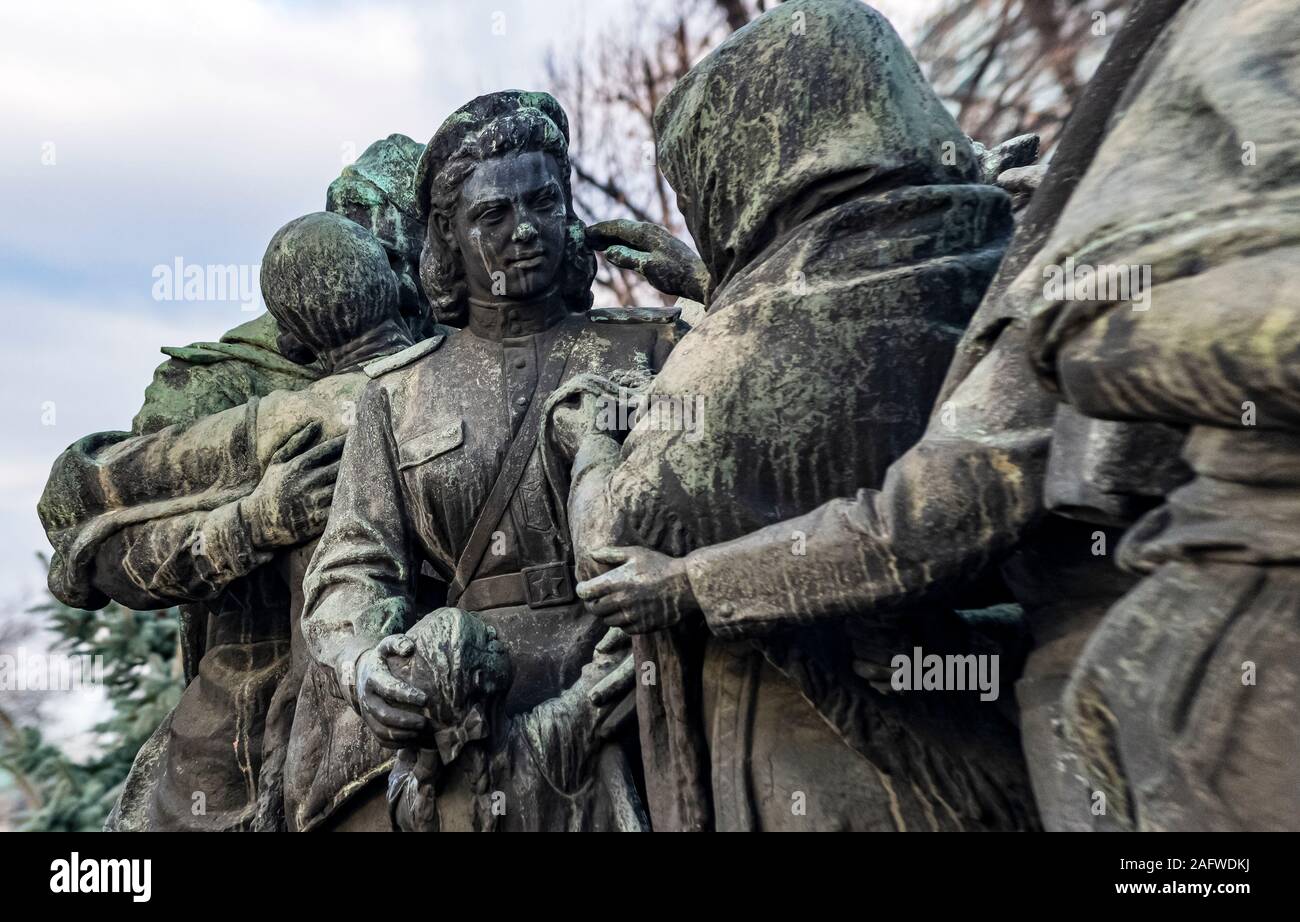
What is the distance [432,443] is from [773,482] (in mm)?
1496

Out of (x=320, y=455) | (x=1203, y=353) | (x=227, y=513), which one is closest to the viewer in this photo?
(x=1203, y=353)

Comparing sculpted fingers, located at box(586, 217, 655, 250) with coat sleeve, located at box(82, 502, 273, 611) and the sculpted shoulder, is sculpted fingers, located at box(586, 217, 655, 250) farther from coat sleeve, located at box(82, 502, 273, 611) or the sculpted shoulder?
coat sleeve, located at box(82, 502, 273, 611)

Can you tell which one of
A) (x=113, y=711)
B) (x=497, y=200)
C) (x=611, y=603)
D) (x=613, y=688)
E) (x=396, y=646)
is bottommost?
(x=113, y=711)

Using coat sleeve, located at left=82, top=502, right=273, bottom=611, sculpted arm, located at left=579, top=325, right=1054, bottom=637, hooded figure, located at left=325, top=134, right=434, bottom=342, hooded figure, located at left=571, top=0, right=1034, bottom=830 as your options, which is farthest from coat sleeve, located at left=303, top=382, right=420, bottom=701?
sculpted arm, located at left=579, top=325, right=1054, bottom=637

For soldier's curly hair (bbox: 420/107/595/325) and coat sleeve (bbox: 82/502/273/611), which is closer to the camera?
soldier's curly hair (bbox: 420/107/595/325)

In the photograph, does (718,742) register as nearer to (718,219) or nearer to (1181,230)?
(718,219)

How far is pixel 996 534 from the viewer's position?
9.77 feet

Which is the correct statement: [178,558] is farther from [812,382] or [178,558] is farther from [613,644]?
[812,382]

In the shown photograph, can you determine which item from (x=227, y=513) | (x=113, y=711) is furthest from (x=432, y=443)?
(x=113, y=711)

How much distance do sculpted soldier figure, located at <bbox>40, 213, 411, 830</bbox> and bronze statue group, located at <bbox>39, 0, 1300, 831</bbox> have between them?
0.6 inches

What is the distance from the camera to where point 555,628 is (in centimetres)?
454

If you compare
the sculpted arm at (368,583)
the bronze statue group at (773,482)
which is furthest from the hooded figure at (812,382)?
the sculpted arm at (368,583)

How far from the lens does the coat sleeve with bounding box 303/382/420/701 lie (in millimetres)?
4316
